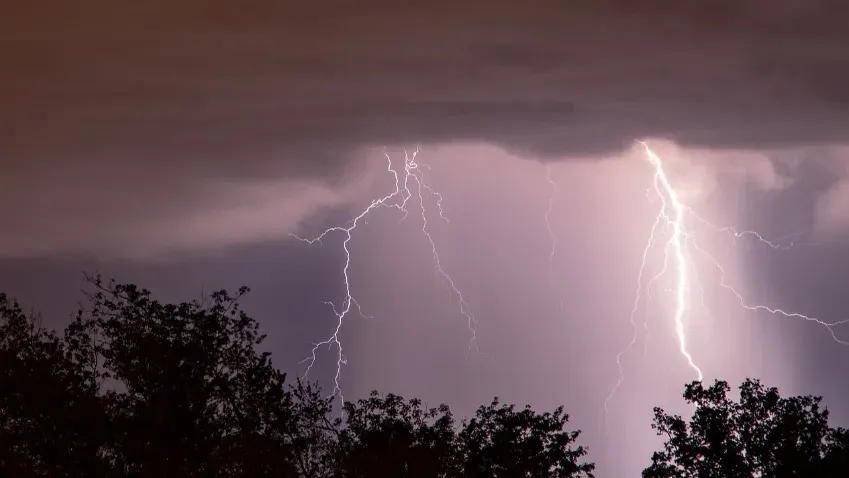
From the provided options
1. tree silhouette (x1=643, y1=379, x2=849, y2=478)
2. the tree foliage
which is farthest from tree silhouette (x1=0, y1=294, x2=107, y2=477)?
tree silhouette (x1=643, y1=379, x2=849, y2=478)

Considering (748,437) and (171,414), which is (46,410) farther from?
(748,437)

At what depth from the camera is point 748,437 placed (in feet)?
131

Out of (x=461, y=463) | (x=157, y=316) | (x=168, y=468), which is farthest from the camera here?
(x=461, y=463)

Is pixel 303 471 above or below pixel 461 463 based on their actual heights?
below

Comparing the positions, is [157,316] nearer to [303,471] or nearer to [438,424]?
[303,471]

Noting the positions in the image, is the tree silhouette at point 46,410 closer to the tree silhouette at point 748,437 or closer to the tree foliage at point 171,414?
the tree foliage at point 171,414

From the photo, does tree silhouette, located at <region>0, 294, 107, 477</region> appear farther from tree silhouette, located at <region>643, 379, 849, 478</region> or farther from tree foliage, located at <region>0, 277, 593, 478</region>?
tree silhouette, located at <region>643, 379, 849, 478</region>

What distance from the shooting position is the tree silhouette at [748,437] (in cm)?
3944

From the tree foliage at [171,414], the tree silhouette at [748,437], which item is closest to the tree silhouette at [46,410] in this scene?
the tree foliage at [171,414]

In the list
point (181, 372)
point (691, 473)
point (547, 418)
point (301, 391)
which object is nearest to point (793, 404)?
point (691, 473)

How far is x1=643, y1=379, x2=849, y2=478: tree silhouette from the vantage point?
3944cm

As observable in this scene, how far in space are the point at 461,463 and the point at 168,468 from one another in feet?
35.3

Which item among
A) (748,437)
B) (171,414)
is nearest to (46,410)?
(171,414)

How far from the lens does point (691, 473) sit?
40.0m
